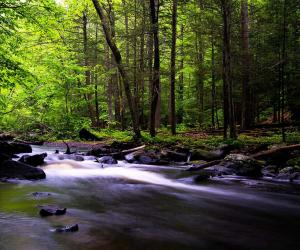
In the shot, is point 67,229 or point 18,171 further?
point 18,171

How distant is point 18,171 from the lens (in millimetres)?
9492

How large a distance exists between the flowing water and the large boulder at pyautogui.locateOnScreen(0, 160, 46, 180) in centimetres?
40

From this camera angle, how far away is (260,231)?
5438mm

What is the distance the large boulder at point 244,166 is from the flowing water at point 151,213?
25.7 inches

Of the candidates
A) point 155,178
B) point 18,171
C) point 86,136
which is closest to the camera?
point 18,171

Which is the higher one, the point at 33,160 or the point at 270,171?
the point at 33,160

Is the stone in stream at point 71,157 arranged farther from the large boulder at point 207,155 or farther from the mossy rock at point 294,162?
the mossy rock at point 294,162

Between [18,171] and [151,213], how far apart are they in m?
4.69

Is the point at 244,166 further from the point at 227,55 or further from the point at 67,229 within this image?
the point at 67,229

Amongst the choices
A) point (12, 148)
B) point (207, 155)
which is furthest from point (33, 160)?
point (207, 155)

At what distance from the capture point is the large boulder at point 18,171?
9.34 m

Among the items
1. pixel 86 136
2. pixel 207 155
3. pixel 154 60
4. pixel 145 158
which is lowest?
pixel 145 158

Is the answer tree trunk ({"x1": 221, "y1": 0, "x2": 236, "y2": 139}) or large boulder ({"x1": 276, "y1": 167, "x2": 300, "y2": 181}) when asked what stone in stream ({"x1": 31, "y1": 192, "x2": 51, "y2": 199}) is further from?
tree trunk ({"x1": 221, "y1": 0, "x2": 236, "y2": 139})

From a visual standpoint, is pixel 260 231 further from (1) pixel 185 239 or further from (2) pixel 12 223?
(2) pixel 12 223
